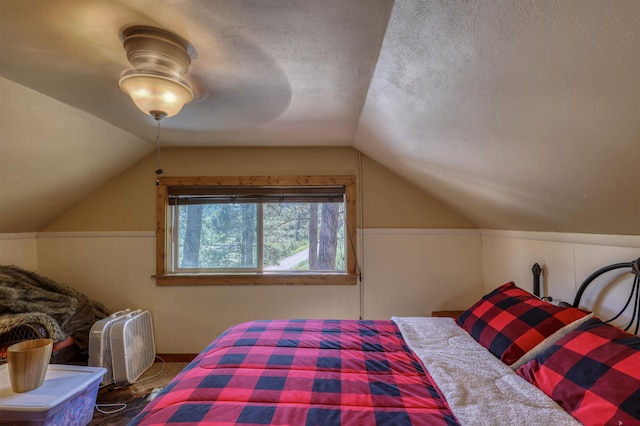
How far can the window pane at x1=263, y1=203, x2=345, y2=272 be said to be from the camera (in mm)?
3053

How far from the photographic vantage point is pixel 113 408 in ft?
7.18

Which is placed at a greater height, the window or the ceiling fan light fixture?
the ceiling fan light fixture

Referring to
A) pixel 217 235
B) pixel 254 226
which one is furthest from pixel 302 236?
pixel 217 235

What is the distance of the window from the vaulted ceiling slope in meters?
0.72

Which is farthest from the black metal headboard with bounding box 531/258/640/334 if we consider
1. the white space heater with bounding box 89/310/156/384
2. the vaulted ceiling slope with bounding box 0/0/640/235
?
the white space heater with bounding box 89/310/156/384

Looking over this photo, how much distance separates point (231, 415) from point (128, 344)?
6.73 feet

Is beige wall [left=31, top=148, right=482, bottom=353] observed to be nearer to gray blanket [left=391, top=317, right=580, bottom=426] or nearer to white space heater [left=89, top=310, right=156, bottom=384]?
white space heater [left=89, top=310, right=156, bottom=384]

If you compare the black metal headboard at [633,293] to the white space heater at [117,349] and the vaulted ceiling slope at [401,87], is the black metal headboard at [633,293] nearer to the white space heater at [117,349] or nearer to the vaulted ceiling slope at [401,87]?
the vaulted ceiling slope at [401,87]

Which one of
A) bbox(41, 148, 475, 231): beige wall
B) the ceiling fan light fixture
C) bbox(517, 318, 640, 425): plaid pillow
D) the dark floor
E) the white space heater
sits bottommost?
the dark floor

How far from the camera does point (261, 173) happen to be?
2984mm

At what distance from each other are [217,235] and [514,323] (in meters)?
2.62

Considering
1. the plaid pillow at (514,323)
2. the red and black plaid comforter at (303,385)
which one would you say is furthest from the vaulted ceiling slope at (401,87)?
the red and black plaid comforter at (303,385)

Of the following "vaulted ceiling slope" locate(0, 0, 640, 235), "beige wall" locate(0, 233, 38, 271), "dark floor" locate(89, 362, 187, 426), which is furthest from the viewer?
"beige wall" locate(0, 233, 38, 271)

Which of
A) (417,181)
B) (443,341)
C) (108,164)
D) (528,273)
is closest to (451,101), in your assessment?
(443,341)
